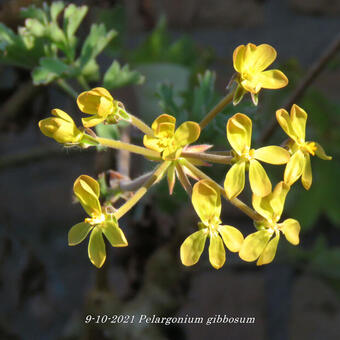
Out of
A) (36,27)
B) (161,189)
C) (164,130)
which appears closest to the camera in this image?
(164,130)

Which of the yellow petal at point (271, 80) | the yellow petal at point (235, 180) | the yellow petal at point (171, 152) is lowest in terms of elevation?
the yellow petal at point (235, 180)

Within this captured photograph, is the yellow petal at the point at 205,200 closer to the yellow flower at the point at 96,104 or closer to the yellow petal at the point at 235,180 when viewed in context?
the yellow petal at the point at 235,180

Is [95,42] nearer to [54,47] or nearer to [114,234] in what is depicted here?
[54,47]

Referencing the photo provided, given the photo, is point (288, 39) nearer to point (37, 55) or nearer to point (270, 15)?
point (270, 15)

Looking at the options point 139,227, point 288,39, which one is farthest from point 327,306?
point 288,39

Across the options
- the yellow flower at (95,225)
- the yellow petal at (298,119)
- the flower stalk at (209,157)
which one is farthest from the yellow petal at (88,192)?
the yellow petal at (298,119)

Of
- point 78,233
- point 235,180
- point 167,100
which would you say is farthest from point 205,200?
point 167,100
